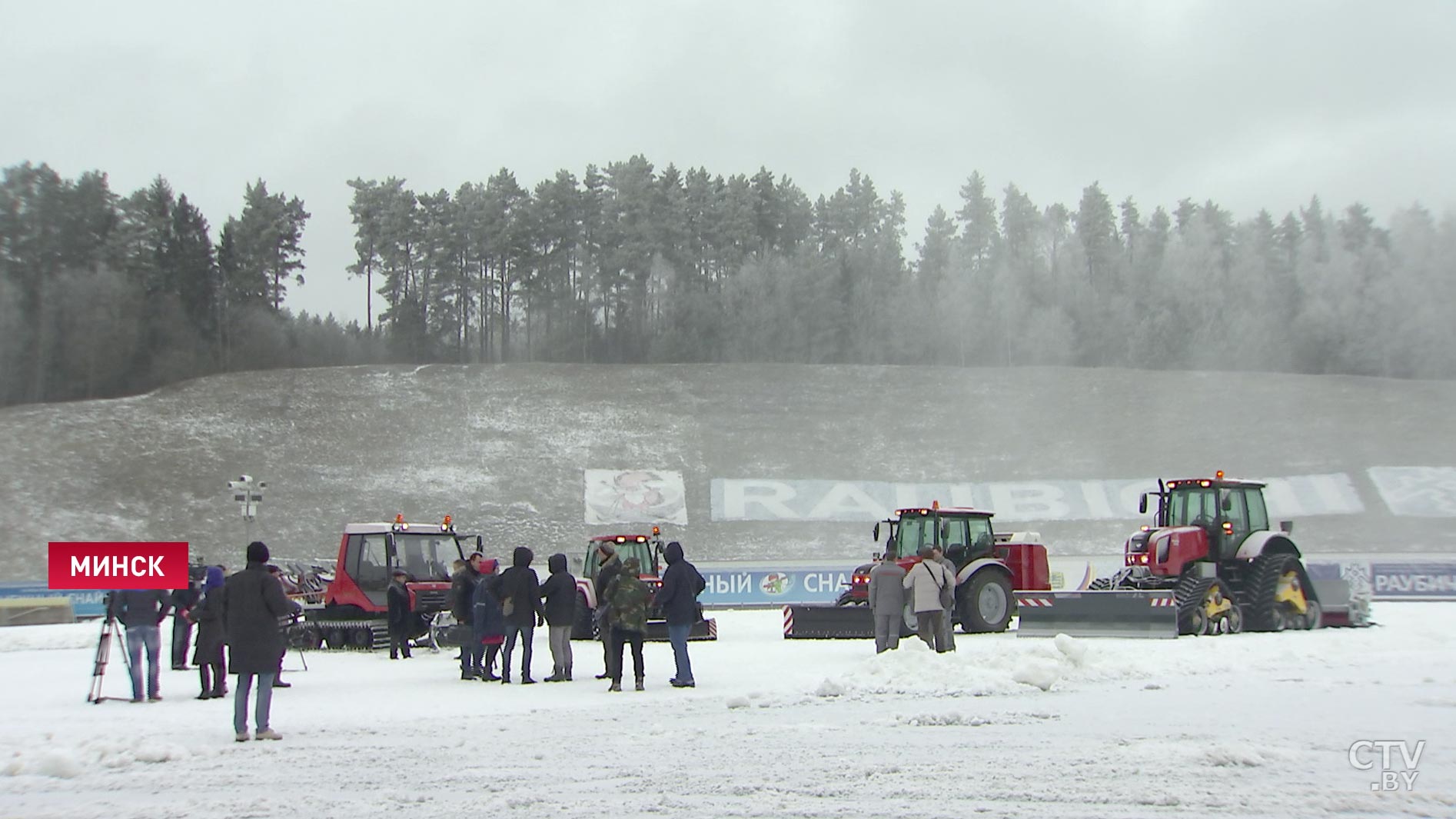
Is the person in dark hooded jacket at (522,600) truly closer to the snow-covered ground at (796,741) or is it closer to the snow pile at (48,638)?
the snow-covered ground at (796,741)

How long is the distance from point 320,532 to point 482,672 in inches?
1220

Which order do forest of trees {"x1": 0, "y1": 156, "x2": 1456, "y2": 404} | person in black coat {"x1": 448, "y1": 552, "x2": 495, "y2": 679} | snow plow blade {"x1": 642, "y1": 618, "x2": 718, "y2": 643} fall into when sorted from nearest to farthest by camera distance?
person in black coat {"x1": 448, "y1": 552, "x2": 495, "y2": 679}, snow plow blade {"x1": 642, "y1": 618, "x2": 718, "y2": 643}, forest of trees {"x1": 0, "y1": 156, "x2": 1456, "y2": 404}

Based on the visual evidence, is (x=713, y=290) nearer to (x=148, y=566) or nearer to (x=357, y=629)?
Result: (x=357, y=629)

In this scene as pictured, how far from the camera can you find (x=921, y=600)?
15.8 metres

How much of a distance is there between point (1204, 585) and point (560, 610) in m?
10.8

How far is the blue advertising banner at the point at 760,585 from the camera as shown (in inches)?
1283

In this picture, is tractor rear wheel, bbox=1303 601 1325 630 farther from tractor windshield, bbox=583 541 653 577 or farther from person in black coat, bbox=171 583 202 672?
person in black coat, bbox=171 583 202 672

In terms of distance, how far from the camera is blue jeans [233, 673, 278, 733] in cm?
976

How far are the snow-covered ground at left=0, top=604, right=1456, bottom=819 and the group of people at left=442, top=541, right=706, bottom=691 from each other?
40 centimetres

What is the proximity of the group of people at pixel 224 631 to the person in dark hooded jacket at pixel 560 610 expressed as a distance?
2824mm

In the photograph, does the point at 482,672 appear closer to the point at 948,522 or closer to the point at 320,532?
the point at 948,522

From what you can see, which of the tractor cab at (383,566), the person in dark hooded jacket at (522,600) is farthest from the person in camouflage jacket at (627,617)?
the tractor cab at (383,566)

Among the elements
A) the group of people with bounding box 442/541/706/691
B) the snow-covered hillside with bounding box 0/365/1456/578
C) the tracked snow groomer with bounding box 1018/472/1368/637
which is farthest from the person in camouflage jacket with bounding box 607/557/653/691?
the snow-covered hillside with bounding box 0/365/1456/578

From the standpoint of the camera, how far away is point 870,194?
9100 cm
